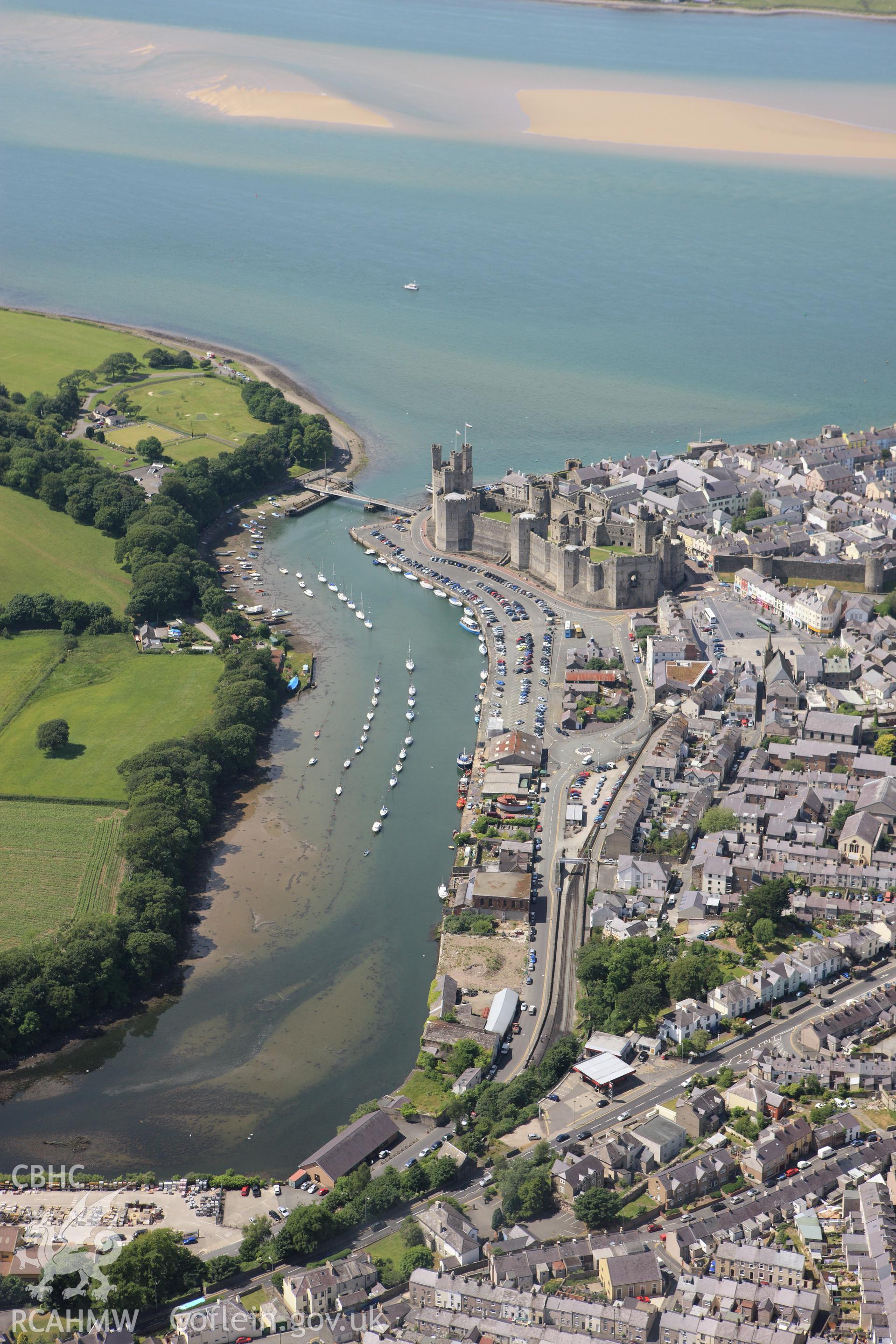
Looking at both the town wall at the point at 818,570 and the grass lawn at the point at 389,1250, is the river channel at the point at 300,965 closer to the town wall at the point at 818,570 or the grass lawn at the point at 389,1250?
the grass lawn at the point at 389,1250

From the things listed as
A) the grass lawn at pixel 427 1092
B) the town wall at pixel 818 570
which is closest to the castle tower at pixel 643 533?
the town wall at pixel 818 570

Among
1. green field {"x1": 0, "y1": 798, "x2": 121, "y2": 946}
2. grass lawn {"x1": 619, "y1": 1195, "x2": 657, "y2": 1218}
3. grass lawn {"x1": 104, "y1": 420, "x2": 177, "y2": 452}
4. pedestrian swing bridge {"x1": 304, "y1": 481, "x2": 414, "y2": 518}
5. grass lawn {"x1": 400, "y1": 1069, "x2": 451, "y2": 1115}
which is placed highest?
grass lawn {"x1": 104, "y1": 420, "x2": 177, "y2": 452}

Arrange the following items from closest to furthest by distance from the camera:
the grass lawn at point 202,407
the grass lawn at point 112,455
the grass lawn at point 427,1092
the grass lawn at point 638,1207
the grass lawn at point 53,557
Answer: the grass lawn at point 638,1207 → the grass lawn at point 427,1092 → the grass lawn at point 53,557 → the grass lawn at point 112,455 → the grass lawn at point 202,407

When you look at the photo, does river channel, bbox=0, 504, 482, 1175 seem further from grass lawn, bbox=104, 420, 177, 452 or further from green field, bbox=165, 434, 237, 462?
grass lawn, bbox=104, 420, 177, 452

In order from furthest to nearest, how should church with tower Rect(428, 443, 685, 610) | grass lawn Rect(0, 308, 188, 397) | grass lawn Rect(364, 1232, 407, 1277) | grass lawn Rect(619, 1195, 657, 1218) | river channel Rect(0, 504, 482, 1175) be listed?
grass lawn Rect(0, 308, 188, 397)
church with tower Rect(428, 443, 685, 610)
river channel Rect(0, 504, 482, 1175)
grass lawn Rect(619, 1195, 657, 1218)
grass lawn Rect(364, 1232, 407, 1277)

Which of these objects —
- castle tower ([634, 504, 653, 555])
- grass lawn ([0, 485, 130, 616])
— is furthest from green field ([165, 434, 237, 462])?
castle tower ([634, 504, 653, 555])

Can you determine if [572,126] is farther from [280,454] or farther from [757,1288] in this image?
[757,1288]
